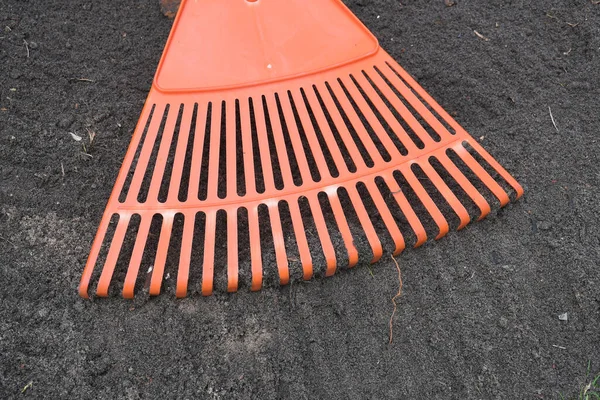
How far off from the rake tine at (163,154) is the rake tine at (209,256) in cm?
15

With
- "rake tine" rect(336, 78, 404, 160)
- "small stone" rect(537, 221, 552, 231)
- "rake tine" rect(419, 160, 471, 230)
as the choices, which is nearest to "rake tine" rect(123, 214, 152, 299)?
"rake tine" rect(336, 78, 404, 160)

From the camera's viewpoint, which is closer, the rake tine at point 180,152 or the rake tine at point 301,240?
the rake tine at point 301,240

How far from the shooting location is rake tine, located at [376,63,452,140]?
1.48 m

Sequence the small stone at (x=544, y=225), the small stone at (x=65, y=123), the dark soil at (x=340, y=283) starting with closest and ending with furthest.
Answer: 1. the dark soil at (x=340, y=283)
2. the small stone at (x=544, y=225)
3. the small stone at (x=65, y=123)

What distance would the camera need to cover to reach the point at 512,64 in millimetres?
1712

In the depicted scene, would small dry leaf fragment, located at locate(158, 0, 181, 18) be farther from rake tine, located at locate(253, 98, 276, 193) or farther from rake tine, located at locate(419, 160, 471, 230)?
rake tine, located at locate(419, 160, 471, 230)

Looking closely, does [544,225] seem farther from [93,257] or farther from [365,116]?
[93,257]

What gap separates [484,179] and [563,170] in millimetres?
242

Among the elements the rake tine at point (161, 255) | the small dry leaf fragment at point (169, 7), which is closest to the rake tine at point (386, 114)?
the rake tine at point (161, 255)

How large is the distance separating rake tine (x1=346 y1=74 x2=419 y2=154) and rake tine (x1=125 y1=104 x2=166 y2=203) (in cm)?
54

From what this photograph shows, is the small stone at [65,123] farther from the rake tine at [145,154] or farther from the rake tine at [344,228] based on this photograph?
the rake tine at [344,228]

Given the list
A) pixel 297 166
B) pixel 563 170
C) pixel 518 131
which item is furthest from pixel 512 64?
pixel 297 166

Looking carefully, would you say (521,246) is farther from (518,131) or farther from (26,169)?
(26,169)

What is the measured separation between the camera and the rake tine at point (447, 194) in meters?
1.36
